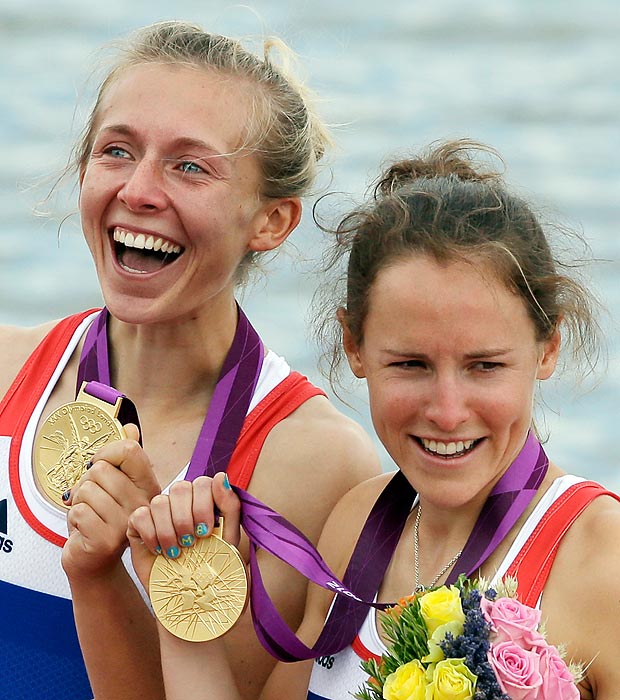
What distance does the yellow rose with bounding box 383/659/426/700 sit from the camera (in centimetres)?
243

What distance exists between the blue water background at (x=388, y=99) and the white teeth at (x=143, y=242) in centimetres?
427

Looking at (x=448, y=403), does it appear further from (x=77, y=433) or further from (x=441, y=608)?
(x=77, y=433)

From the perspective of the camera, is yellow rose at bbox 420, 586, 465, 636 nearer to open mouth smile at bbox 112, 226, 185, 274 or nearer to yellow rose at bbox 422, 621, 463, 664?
yellow rose at bbox 422, 621, 463, 664

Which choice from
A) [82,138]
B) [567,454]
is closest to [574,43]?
[567,454]

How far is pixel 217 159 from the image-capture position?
3180 millimetres

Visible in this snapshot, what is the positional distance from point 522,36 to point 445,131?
1854mm

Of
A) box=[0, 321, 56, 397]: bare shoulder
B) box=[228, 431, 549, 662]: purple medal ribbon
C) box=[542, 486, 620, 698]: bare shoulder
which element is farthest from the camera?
box=[0, 321, 56, 397]: bare shoulder

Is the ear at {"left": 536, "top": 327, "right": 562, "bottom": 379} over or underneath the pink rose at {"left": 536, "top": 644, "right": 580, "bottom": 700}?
over

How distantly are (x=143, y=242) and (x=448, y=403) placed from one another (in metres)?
0.78

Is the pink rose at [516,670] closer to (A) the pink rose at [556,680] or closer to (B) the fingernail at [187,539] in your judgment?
(A) the pink rose at [556,680]

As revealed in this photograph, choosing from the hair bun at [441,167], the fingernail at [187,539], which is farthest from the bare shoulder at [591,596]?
the hair bun at [441,167]

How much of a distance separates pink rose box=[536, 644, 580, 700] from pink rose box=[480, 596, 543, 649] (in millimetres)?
34

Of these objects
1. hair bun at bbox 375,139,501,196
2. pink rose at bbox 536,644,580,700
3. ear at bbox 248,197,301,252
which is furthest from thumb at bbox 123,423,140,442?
pink rose at bbox 536,644,580,700

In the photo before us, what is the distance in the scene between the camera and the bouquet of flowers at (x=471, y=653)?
7.88ft
